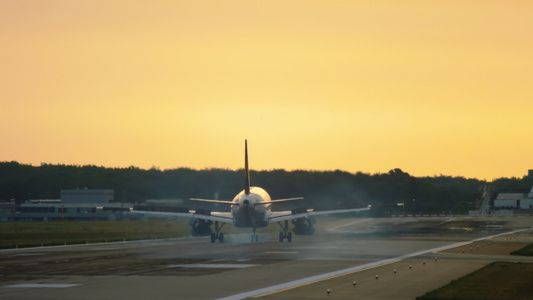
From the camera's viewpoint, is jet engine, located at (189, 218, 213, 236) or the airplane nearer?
the airplane

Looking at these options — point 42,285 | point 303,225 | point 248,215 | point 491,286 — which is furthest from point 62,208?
point 491,286

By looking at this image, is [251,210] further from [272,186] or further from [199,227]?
[272,186]

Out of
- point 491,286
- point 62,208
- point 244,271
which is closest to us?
point 491,286

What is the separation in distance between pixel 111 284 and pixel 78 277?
417 centimetres

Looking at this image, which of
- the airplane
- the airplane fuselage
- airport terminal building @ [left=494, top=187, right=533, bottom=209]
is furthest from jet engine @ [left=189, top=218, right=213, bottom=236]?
airport terminal building @ [left=494, top=187, right=533, bottom=209]

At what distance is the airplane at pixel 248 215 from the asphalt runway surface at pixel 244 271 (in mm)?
8070

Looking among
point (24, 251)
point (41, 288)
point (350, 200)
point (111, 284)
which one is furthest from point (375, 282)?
point (350, 200)

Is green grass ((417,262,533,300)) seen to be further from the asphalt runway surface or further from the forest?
the forest

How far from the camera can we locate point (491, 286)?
1286 inches

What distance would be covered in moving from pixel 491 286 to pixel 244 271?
13.2 metres

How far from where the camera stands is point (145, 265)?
45.5m

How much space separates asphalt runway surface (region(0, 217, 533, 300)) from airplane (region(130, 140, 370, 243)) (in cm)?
807

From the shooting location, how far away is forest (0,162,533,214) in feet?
447

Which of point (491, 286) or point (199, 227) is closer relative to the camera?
point (491, 286)
